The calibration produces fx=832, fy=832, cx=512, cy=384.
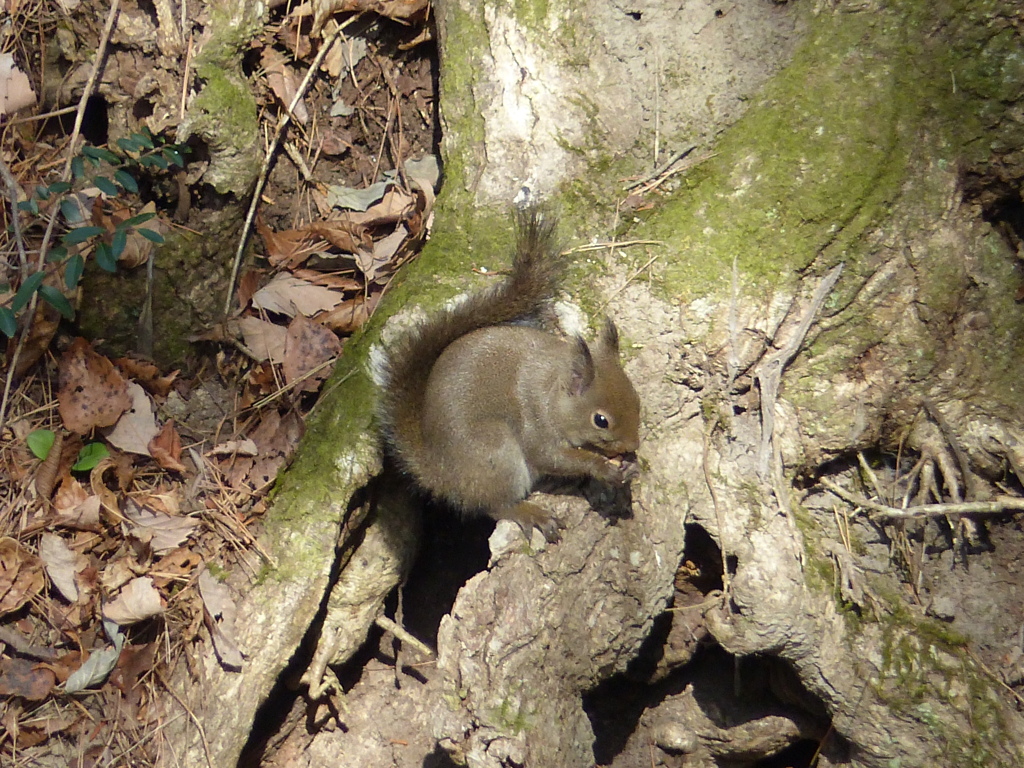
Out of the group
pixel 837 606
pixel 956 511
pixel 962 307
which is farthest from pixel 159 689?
pixel 962 307

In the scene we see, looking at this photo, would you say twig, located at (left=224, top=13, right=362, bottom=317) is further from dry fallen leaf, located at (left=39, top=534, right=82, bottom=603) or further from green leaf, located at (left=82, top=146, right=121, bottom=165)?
dry fallen leaf, located at (left=39, top=534, right=82, bottom=603)

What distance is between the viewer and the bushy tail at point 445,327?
7.98 ft

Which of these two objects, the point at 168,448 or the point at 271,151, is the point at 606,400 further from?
the point at 271,151

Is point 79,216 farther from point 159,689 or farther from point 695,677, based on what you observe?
point 695,677

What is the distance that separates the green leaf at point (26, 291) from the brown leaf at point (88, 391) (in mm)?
241

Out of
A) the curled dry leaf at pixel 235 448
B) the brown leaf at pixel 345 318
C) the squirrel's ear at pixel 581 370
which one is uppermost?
the squirrel's ear at pixel 581 370

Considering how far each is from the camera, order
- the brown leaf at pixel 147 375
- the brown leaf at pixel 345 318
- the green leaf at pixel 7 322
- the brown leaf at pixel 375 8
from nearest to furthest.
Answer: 1. the green leaf at pixel 7 322
2. the brown leaf at pixel 147 375
3. the brown leaf at pixel 345 318
4. the brown leaf at pixel 375 8

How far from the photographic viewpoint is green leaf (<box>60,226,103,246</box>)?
2328mm

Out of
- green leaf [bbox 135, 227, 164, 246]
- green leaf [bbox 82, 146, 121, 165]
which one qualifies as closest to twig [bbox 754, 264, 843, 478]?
green leaf [bbox 135, 227, 164, 246]

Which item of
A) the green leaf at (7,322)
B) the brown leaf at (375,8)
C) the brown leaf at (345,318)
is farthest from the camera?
the brown leaf at (375,8)

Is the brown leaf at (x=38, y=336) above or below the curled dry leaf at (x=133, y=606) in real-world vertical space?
above

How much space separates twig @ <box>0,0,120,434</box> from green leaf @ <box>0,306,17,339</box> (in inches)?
4.9

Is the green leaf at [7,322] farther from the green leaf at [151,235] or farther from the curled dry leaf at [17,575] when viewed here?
Result: the curled dry leaf at [17,575]

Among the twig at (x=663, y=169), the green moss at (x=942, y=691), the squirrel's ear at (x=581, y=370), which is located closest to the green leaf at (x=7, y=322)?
the squirrel's ear at (x=581, y=370)
